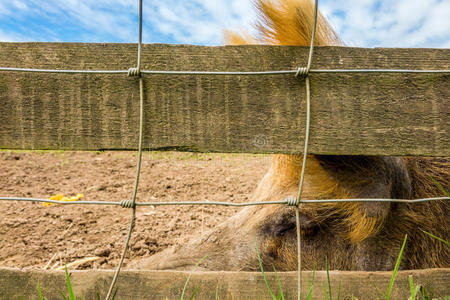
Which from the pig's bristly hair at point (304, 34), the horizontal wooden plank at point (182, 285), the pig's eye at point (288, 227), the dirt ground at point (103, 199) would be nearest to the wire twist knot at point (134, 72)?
the horizontal wooden plank at point (182, 285)

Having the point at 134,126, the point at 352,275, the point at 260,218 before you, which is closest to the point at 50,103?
the point at 134,126

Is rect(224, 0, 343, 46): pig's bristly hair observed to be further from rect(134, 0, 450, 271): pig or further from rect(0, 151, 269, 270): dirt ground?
rect(0, 151, 269, 270): dirt ground

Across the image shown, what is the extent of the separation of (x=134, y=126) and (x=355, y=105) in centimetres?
Answer: 77

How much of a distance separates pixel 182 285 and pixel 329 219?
1.08 m

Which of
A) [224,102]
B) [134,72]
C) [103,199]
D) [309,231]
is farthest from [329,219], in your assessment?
[103,199]

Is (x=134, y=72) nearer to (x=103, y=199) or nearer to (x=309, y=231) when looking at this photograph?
(x=309, y=231)

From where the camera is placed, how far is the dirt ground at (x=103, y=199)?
107 inches

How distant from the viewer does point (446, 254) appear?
2.08m

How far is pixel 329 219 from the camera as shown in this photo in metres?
2.05

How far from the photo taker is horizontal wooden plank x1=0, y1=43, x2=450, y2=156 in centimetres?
129

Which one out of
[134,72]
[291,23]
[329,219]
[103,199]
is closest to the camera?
[134,72]

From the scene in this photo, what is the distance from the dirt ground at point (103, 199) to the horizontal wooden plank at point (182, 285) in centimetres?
131

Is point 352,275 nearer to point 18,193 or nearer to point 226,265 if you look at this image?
point 226,265

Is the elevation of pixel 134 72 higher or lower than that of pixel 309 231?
higher
